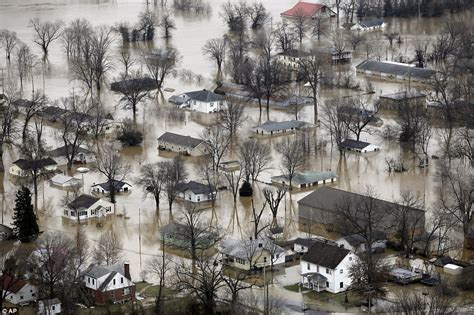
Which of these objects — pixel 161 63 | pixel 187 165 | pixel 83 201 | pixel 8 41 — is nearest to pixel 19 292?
pixel 83 201

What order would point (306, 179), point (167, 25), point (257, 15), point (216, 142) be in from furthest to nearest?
1. point (257, 15)
2. point (167, 25)
3. point (216, 142)
4. point (306, 179)

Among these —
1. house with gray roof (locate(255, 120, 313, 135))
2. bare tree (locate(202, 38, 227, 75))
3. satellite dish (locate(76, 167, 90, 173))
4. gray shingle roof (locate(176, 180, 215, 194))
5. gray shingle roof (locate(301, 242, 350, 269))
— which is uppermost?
bare tree (locate(202, 38, 227, 75))

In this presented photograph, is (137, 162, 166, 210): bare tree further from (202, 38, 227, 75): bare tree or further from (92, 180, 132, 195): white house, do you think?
(202, 38, 227, 75): bare tree

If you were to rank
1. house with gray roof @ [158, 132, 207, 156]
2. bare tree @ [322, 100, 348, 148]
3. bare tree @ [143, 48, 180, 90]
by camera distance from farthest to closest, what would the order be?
bare tree @ [143, 48, 180, 90] → bare tree @ [322, 100, 348, 148] → house with gray roof @ [158, 132, 207, 156]

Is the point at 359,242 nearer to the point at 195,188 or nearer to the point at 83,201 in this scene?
the point at 195,188

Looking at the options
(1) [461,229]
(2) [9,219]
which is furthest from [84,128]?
(1) [461,229]

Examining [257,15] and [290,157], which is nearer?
[290,157]

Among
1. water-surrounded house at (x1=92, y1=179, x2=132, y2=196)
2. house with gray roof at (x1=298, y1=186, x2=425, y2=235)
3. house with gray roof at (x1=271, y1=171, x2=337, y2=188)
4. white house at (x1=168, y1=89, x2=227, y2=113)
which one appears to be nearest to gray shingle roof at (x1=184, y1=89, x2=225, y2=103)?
white house at (x1=168, y1=89, x2=227, y2=113)

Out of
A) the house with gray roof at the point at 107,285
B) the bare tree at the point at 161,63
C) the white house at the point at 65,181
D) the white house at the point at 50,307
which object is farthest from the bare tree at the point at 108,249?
the bare tree at the point at 161,63
